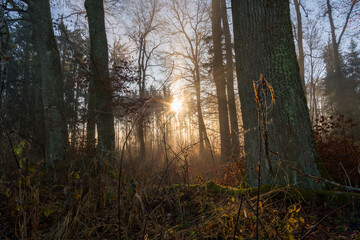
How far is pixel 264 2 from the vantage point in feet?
9.48

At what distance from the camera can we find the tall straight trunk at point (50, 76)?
6039 mm

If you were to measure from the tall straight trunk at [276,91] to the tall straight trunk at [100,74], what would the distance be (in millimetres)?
4404

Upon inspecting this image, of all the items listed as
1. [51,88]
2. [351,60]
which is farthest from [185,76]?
[351,60]

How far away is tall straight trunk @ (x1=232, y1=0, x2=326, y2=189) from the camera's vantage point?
2664mm

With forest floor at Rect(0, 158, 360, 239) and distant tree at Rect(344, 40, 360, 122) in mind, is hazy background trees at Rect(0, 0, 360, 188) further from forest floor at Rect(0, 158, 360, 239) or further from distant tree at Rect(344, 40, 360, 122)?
distant tree at Rect(344, 40, 360, 122)

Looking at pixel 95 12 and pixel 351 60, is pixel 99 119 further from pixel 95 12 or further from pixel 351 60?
pixel 351 60

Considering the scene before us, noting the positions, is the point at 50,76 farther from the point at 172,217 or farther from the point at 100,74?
the point at 172,217

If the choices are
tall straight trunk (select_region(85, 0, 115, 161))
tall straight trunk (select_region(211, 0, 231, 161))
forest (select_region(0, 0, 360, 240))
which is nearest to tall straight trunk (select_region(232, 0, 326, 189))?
forest (select_region(0, 0, 360, 240))

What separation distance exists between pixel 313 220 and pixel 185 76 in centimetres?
1306

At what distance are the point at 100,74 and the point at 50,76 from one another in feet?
5.32

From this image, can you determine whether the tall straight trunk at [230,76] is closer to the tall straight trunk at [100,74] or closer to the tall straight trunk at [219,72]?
the tall straight trunk at [219,72]

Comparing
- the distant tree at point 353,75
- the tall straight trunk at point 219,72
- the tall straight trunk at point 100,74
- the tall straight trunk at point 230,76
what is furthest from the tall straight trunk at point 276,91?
the distant tree at point 353,75

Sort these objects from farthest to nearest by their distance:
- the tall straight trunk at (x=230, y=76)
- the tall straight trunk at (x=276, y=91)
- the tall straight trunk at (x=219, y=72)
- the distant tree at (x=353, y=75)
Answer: the distant tree at (x=353, y=75) < the tall straight trunk at (x=230, y=76) < the tall straight trunk at (x=219, y=72) < the tall straight trunk at (x=276, y=91)

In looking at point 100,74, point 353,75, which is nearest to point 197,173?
point 100,74
